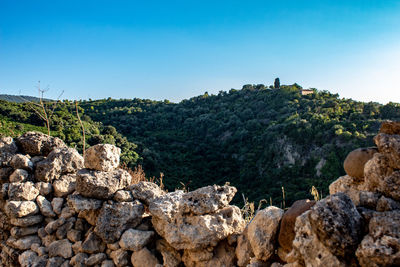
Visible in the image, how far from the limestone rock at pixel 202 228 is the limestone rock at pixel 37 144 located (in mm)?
2664

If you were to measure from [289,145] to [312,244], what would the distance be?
104ft

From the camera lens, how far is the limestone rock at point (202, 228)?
8.95 ft

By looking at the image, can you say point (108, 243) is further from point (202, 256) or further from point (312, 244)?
point (312, 244)

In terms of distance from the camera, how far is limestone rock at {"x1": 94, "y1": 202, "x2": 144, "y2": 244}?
323 centimetres

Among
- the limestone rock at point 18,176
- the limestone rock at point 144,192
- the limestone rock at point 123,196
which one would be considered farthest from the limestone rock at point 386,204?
the limestone rock at point 18,176

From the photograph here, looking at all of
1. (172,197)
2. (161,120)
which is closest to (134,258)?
(172,197)

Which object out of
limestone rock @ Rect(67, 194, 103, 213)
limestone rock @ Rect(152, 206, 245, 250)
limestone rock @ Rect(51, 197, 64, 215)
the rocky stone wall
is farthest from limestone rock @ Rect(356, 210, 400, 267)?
limestone rock @ Rect(51, 197, 64, 215)

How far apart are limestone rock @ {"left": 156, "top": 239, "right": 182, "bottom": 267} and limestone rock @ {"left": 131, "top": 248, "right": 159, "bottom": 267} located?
12cm

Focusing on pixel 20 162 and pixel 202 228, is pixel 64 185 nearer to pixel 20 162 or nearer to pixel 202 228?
pixel 20 162

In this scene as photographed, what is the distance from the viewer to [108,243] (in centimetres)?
327

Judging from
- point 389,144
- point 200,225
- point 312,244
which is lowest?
point 200,225

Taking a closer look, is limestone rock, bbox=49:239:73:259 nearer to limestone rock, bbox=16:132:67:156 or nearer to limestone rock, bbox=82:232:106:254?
limestone rock, bbox=82:232:106:254

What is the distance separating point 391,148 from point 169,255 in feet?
7.50

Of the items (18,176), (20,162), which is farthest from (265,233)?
(20,162)
